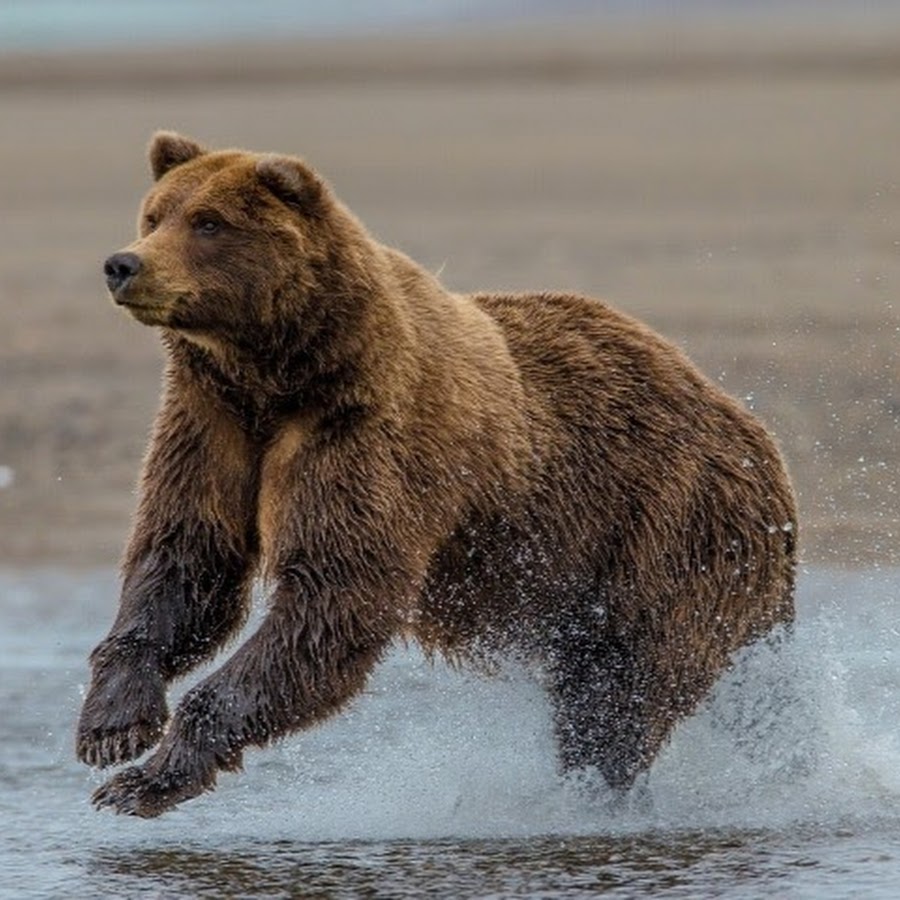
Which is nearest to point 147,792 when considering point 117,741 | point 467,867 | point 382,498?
point 117,741

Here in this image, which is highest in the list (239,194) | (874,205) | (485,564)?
(874,205)

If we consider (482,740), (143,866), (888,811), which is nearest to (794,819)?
(888,811)

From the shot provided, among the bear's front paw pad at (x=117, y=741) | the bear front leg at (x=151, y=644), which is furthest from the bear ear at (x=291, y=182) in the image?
the bear's front paw pad at (x=117, y=741)

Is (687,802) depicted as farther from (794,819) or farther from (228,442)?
(228,442)

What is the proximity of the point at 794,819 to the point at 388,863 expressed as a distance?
3.65 ft

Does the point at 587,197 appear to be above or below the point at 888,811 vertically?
above

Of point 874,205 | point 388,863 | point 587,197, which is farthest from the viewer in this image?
point 587,197

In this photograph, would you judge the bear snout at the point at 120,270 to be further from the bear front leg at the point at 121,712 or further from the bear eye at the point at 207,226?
the bear front leg at the point at 121,712

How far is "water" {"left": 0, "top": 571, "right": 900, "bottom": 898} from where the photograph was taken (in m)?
6.28

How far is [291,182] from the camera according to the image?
21.5 feet

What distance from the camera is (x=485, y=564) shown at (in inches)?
275

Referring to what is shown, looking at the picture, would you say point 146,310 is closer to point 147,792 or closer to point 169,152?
point 169,152

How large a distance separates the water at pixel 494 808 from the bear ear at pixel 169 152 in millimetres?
1703

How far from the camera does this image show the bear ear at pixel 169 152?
6770 millimetres
